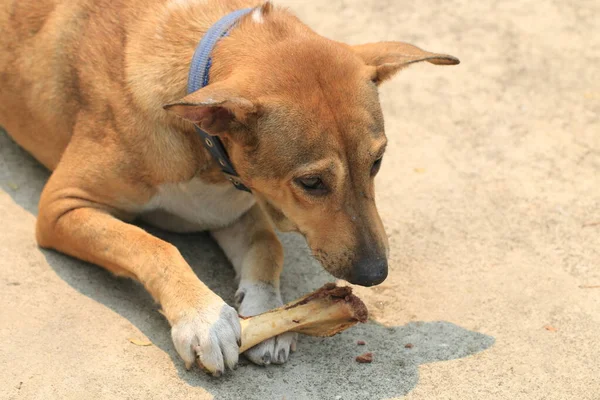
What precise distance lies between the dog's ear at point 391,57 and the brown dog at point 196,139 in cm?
1

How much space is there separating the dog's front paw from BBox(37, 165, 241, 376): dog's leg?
186 mm

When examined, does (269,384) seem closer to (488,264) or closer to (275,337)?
(275,337)

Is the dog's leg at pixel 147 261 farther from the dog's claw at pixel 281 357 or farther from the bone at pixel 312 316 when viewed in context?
the dog's claw at pixel 281 357

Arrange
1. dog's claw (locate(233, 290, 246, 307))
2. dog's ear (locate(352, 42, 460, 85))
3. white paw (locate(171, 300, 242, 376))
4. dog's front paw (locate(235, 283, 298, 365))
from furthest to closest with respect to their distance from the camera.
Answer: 1. dog's claw (locate(233, 290, 246, 307))
2. dog's ear (locate(352, 42, 460, 85))
3. dog's front paw (locate(235, 283, 298, 365))
4. white paw (locate(171, 300, 242, 376))

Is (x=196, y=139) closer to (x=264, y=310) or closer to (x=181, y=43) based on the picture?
(x=181, y=43)

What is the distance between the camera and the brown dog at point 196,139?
3.96 m

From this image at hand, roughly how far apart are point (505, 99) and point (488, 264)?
2.11 metres

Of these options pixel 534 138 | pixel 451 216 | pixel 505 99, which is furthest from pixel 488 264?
pixel 505 99

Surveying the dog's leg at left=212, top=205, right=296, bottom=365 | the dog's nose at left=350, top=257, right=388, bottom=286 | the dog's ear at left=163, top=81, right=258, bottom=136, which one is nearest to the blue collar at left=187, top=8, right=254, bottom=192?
the dog's ear at left=163, top=81, right=258, bottom=136

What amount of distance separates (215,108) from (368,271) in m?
1.04

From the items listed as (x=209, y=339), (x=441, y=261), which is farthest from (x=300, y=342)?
(x=441, y=261)

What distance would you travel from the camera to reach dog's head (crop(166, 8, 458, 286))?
394 centimetres

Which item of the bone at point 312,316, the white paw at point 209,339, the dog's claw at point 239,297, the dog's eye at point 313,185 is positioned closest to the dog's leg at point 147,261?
the white paw at point 209,339

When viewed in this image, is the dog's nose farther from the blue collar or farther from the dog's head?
the blue collar
